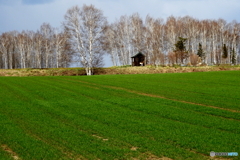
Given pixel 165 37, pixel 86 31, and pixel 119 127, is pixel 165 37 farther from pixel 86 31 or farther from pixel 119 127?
pixel 119 127

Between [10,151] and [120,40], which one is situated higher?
[120,40]

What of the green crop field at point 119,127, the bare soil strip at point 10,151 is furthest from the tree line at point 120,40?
the bare soil strip at point 10,151

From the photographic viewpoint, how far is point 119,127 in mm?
9844

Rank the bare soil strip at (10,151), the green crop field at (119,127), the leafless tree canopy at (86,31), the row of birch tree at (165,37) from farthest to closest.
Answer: the row of birch tree at (165,37)
the leafless tree canopy at (86,31)
the green crop field at (119,127)
the bare soil strip at (10,151)

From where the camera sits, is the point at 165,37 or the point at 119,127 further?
the point at 165,37

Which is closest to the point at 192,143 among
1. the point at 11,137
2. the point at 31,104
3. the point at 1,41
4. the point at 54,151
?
the point at 54,151

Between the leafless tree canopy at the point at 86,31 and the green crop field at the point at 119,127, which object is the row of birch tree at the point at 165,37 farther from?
the green crop field at the point at 119,127

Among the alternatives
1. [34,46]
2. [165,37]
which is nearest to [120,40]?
[165,37]

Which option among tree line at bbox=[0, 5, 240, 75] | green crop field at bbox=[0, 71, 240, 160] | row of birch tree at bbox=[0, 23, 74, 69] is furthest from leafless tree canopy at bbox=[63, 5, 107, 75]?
green crop field at bbox=[0, 71, 240, 160]

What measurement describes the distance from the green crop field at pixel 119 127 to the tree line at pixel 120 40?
31.0 meters

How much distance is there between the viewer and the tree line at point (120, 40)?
4559 cm

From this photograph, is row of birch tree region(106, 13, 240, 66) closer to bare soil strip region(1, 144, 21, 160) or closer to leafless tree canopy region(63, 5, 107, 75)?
leafless tree canopy region(63, 5, 107, 75)

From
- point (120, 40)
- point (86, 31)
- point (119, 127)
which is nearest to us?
point (119, 127)

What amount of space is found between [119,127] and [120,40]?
54940 mm
